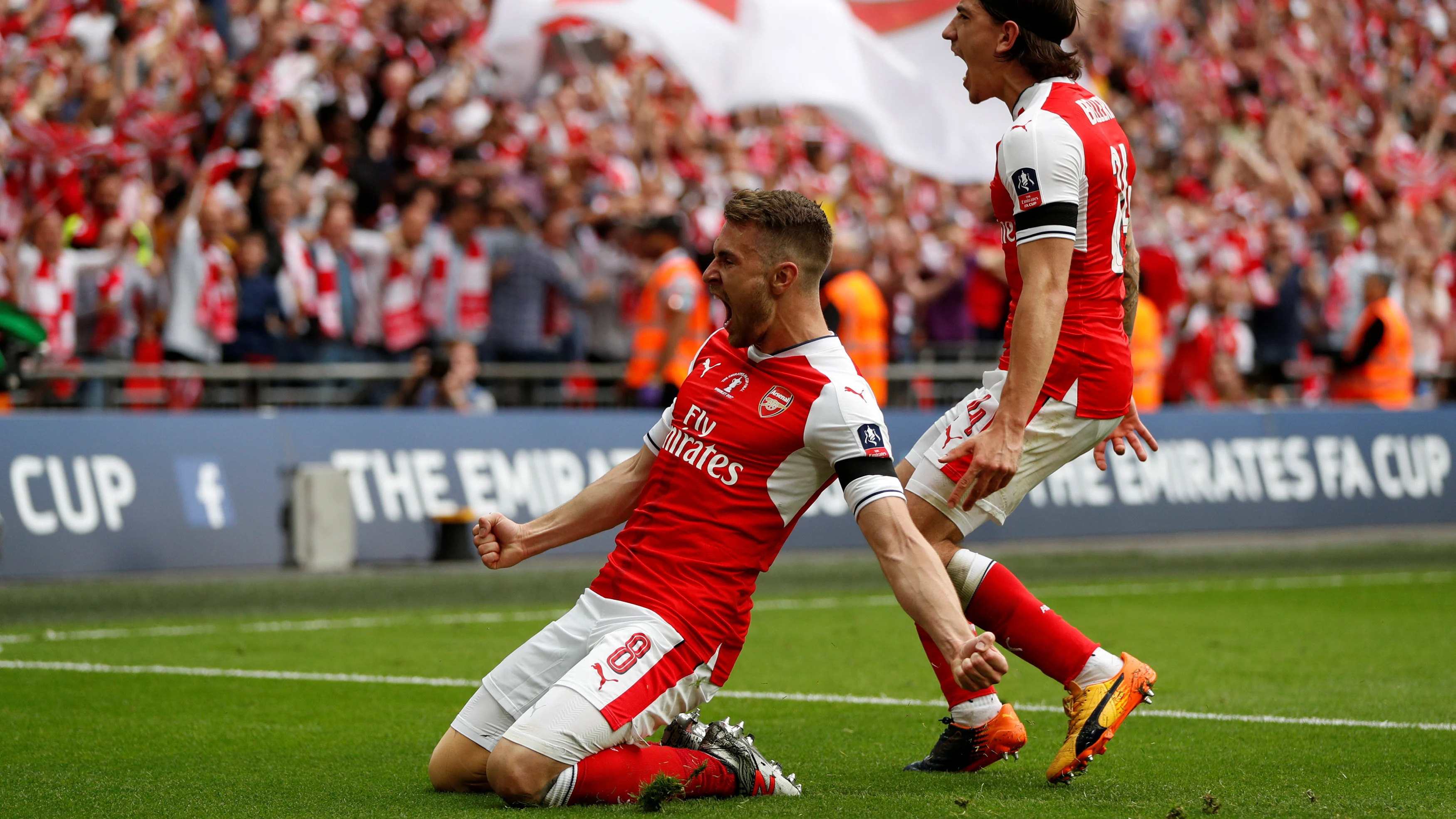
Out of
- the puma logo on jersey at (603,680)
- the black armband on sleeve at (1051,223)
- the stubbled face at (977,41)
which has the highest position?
the stubbled face at (977,41)

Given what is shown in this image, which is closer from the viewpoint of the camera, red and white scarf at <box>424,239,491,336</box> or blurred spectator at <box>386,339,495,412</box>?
blurred spectator at <box>386,339,495,412</box>

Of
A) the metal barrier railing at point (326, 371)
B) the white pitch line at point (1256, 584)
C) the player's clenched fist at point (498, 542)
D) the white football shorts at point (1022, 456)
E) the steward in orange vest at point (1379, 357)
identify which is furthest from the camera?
the steward in orange vest at point (1379, 357)

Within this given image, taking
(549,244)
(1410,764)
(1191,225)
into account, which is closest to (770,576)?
(549,244)

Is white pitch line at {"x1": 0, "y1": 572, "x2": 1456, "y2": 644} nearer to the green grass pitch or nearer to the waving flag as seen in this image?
the green grass pitch

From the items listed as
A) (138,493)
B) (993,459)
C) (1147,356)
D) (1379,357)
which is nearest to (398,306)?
(138,493)

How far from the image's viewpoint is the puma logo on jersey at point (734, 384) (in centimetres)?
507

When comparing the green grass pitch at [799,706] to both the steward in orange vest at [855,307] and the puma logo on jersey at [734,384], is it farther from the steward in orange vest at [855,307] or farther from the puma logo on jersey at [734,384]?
the steward in orange vest at [855,307]

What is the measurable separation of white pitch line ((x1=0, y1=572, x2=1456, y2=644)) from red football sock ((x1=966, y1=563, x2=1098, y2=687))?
322cm

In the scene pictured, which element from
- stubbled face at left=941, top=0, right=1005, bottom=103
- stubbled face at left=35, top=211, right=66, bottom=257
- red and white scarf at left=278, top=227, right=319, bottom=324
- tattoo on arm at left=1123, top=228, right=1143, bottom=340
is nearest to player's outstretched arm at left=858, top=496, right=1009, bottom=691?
tattoo on arm at left=1123, top=228, right=1143, bottom=340

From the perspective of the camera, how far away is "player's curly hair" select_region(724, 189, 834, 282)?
488 cm

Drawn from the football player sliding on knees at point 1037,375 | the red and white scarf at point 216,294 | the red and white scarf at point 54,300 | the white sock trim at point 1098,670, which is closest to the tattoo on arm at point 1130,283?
the football player sliding on knees at point 1037,375

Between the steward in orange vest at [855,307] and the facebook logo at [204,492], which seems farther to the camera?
the steward in orange vest at [855,307]

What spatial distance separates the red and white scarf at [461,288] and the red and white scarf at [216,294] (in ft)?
5.96

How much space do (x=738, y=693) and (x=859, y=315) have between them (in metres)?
6.64
